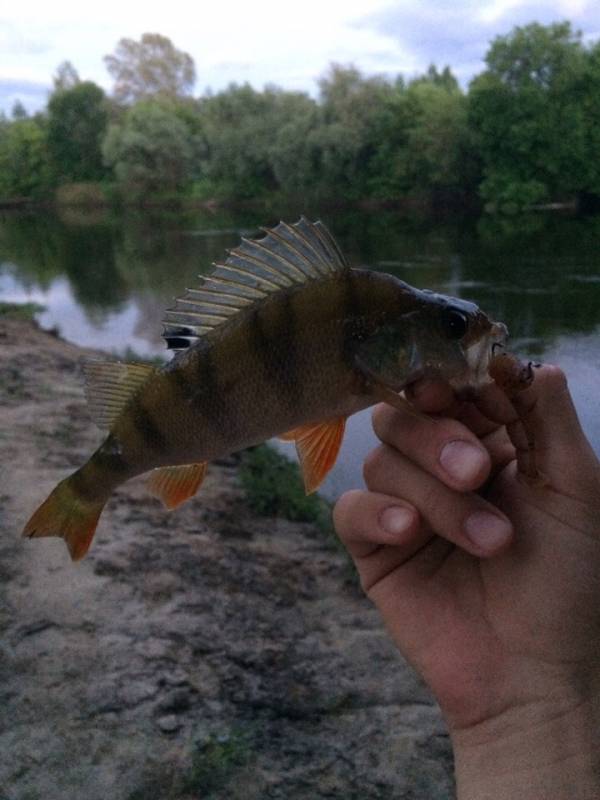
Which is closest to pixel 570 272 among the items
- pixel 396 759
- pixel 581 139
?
pixel 396 759

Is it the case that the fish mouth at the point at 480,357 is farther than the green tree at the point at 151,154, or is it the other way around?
the green tree at the point at 151,154

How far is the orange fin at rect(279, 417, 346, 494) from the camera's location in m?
2.01

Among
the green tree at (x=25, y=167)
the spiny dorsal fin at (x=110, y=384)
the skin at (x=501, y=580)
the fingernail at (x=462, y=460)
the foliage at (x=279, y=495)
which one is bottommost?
the foliage at (x=279, y=495)

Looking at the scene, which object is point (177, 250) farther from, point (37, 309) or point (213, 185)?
point (213, 185)

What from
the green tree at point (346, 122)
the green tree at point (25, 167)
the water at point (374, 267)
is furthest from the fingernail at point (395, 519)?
the green tree at point (25, 167)

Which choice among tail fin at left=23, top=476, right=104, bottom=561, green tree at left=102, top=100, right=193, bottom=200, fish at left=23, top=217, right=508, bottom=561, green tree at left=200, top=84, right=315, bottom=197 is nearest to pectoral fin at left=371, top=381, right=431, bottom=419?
fish at left=23, top=217, right=508, bottom=561

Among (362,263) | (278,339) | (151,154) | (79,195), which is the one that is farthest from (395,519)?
(79,195)

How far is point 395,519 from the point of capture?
2037 mm

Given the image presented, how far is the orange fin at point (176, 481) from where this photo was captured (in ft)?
6.72

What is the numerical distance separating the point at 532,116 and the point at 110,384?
51145 millimetres

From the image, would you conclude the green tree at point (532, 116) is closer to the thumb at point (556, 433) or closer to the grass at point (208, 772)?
the grass at point (208, 772)

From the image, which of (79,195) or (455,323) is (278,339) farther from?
(79,195)

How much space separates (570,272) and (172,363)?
23.2 m

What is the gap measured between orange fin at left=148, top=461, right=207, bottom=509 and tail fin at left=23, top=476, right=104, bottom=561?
182 mm
